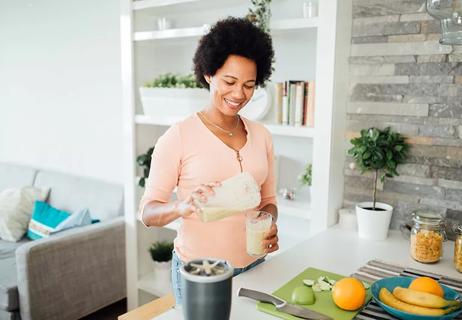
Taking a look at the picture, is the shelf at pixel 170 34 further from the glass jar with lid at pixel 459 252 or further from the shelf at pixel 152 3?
the glass jar with lid at pixel 459 252

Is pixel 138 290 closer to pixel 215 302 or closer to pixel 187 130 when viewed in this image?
pixel 187 130

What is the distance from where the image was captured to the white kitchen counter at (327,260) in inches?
51.6

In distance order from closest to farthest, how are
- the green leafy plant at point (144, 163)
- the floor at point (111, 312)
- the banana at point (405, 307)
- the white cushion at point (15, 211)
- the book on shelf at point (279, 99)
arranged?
the banana at point (405, 307), the book on shelf at point (279, 99), the green leafy plant at point (144, 163), the floor at point (111, 312), the white cushion at point (15, 211)

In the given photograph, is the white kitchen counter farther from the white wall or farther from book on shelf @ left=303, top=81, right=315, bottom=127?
the white wall

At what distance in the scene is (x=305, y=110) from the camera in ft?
7.32

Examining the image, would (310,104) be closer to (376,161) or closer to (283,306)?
(376,161)

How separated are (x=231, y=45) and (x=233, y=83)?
12cm

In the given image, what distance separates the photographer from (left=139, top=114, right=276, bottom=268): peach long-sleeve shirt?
146 cm

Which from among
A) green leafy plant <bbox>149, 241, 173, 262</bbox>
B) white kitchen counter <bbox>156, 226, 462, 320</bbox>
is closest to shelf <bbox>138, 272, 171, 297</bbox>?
green leafy plant <bbox>149, 241, 173, 262</bbox>

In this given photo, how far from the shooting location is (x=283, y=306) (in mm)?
1217

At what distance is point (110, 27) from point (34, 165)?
1.58 metres

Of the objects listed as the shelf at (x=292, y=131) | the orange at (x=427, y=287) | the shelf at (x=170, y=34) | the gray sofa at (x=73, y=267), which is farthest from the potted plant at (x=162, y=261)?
the orange at (x=427, y=287)

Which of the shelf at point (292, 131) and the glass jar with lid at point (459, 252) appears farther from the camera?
the shelf at point (292, 131)

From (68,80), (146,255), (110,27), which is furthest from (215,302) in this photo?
(68,80)
